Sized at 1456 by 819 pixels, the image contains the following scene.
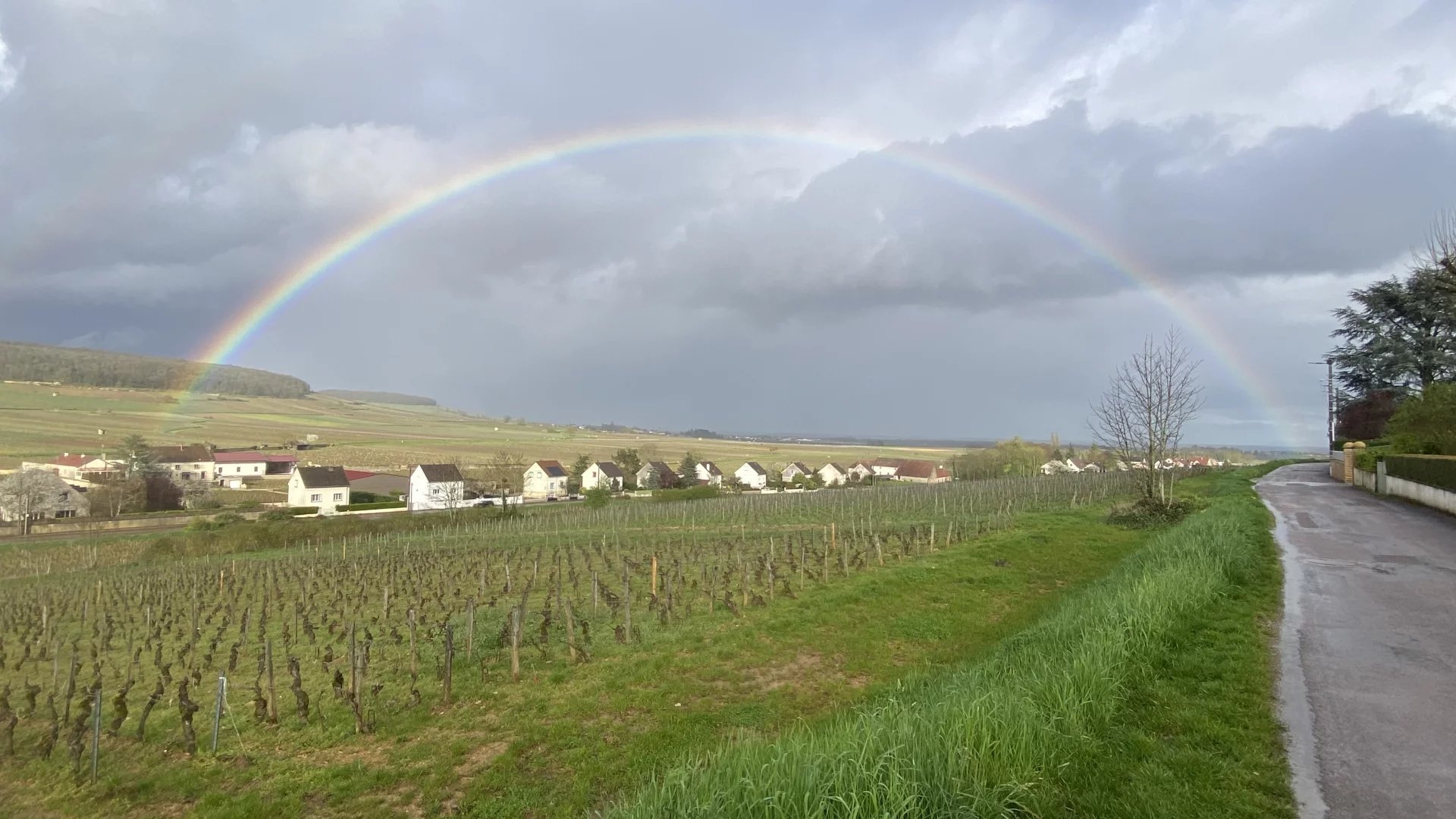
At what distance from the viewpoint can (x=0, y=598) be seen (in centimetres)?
2588

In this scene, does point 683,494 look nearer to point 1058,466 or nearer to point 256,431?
point 1058,466

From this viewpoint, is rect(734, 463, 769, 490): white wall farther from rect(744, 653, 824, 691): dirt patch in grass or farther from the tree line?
rect(744, 653, 824, 691): dirt patch in grass

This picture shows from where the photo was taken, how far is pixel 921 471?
356 feet

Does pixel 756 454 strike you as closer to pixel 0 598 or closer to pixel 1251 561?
pixel 0 598

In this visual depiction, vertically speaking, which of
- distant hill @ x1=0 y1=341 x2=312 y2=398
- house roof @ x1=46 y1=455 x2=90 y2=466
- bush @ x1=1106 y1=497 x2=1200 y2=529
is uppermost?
distant hill @ x1=0 y1=341 x2=312 y2=398

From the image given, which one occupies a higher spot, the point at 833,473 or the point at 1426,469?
the point at 1426,469

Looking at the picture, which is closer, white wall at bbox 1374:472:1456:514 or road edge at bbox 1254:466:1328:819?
road edge at bbox 1254:466:1328:819

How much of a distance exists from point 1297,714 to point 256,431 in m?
147

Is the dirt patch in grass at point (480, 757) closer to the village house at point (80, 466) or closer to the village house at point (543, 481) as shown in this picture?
the village house at point (80, 466)

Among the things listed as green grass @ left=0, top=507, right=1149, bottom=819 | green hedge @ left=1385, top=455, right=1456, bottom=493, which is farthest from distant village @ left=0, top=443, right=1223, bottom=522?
green grass @ left=0, top=507, right=1149, bottom=819

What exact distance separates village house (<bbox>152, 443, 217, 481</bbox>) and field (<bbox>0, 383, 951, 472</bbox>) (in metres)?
9.84

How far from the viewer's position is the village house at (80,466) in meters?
67.1

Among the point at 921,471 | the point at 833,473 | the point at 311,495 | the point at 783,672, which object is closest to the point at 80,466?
the point at 311,495

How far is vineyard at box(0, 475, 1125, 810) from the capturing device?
9.62m
